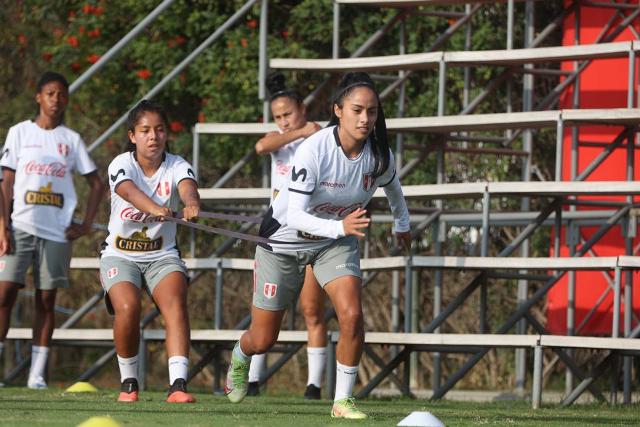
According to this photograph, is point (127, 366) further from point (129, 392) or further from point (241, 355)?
point (241, 355)

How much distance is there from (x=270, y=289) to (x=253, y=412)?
67 cm

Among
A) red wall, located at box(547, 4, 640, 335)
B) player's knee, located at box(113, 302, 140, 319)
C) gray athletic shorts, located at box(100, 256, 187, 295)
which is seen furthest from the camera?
red wall, located at box(547, 4, 640, 335)

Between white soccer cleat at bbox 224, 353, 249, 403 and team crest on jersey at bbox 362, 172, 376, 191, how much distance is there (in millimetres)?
1373

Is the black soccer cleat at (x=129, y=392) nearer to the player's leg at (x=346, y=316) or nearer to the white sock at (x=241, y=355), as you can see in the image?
the white sock at (x=241, y=355)

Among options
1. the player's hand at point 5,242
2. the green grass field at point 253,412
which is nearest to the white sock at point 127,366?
the green grass field at point 253,412

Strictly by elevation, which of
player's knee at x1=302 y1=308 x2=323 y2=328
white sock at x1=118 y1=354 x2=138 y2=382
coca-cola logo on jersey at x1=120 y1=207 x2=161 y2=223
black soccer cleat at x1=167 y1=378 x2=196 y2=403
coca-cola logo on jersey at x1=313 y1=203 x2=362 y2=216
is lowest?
black soccer cleat at x1=167 y1=378 x2=196 y2=403

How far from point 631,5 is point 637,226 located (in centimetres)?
191

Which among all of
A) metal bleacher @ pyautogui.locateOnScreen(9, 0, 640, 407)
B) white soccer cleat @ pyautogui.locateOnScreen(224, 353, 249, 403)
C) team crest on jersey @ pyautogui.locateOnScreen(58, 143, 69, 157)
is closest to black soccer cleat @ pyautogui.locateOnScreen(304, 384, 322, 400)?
metal bleacher @ pyautogui.locateOnScreen(9, 0, 640, 407)

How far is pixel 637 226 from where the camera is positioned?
39.0 ft

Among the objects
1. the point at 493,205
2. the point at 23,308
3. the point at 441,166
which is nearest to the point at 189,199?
the point at 441,166

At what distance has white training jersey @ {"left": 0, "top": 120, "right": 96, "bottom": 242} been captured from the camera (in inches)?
397

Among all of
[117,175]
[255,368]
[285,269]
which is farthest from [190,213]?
[255,368]

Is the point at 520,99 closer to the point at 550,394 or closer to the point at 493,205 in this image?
the point at 493,205

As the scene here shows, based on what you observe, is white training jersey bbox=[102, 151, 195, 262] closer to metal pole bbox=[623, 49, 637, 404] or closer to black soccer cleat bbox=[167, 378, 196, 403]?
black soccer cleat bbox=[167, 378, 196, 403]
